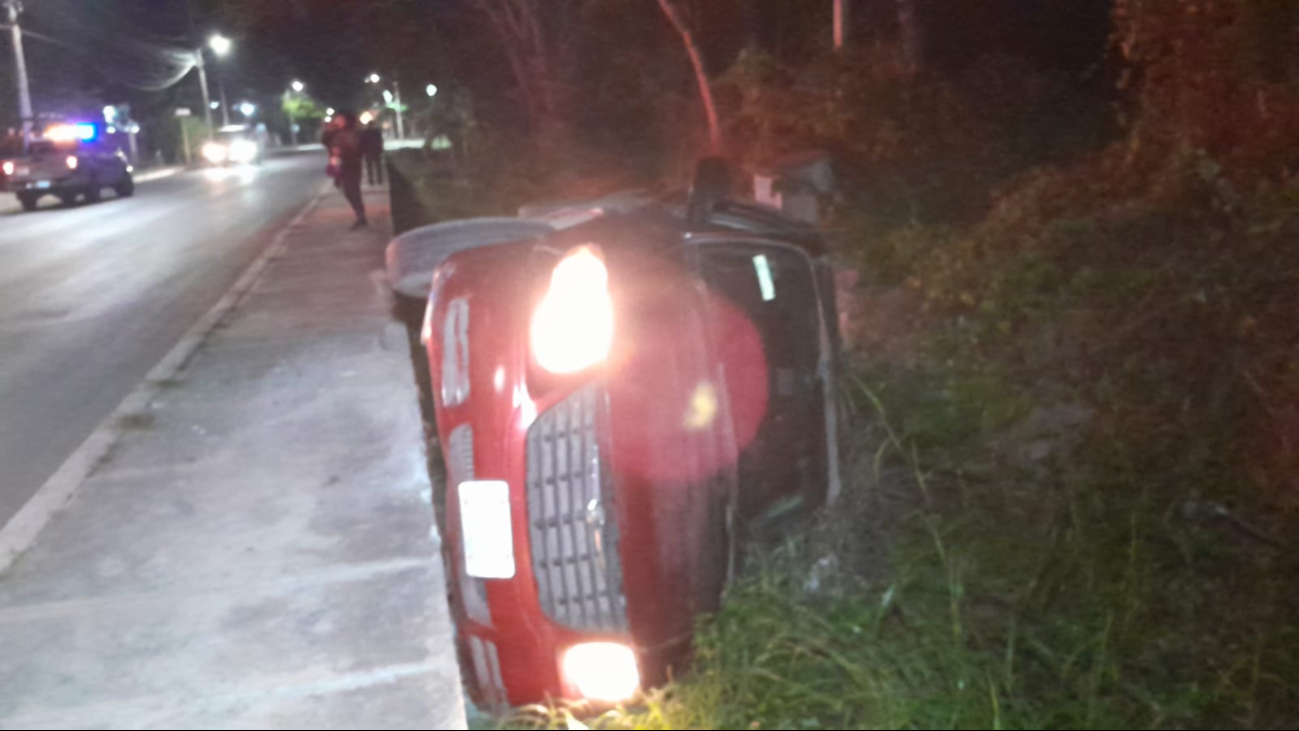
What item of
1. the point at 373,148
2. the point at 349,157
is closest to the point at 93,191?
the point at 373,148

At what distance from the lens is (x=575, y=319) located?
3.62m

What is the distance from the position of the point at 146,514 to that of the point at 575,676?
2.60 metres

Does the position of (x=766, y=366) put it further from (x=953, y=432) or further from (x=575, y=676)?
(x=953, y=432)

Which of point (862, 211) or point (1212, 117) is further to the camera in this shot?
point (862, 211)

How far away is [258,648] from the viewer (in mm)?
4051

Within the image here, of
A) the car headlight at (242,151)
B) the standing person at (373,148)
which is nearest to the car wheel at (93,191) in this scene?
the standing person at (373,148)

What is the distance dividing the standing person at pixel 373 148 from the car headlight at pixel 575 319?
1406 centimetres

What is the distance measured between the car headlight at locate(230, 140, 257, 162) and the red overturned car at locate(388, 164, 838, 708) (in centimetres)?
4894

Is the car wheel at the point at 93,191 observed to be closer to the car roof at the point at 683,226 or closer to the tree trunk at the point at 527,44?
the tree trunk at the point at 527,44

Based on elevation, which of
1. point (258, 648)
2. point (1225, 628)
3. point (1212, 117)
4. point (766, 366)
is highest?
point (1212, 117)

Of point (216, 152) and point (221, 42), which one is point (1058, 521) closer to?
point (221, 42)

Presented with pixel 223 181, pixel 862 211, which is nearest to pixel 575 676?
pixel 862 211

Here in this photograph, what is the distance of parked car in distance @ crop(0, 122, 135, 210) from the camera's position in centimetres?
2497

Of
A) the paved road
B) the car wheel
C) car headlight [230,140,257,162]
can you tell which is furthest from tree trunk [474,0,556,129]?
car headlight [230,140,257,162]
